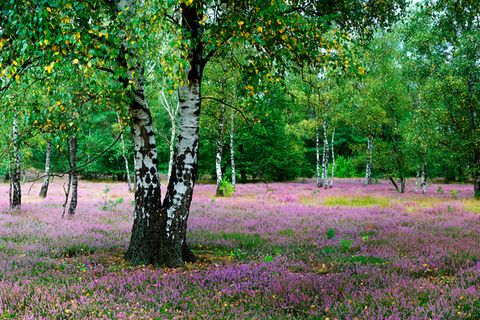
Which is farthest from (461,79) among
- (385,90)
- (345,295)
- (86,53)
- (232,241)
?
(86,53)

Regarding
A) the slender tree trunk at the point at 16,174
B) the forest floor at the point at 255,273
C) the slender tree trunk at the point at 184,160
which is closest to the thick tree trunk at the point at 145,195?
the slender tree trunk at the point at 184,160

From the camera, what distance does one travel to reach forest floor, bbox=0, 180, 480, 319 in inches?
206

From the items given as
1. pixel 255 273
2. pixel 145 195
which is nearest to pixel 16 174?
pixel 145 195

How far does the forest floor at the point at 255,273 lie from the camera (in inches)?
206

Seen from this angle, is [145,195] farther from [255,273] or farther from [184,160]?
[255,273]

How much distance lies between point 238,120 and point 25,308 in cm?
2757

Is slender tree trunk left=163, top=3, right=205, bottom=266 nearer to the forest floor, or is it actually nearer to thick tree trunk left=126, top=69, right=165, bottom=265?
thick tree trunk left=126, top=69, right=165, bottom=265

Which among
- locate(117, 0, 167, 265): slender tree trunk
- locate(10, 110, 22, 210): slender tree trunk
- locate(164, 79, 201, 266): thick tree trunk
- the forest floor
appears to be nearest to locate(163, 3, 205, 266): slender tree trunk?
locate(164, 79, 201, 266): thick tree trunk

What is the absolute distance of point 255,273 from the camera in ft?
23.0

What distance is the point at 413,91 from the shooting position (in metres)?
32.5

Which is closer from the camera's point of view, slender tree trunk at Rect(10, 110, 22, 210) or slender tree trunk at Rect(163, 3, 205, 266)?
slender tree trunk at Rect(163, 3, 205, 266)

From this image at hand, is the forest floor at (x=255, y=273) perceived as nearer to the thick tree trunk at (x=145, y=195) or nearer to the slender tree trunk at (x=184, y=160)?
the thick tree trunk at (x=145, y=195)

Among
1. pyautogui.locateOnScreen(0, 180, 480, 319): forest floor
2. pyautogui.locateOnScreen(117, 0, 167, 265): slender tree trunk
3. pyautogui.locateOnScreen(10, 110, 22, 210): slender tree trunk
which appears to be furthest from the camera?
pyautogui.locateOnScreen(10, 110, 22, 210): slender tree trunk

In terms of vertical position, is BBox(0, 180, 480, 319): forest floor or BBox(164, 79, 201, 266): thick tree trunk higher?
BBox(164, 79, 201, 266): thick tree trunk
